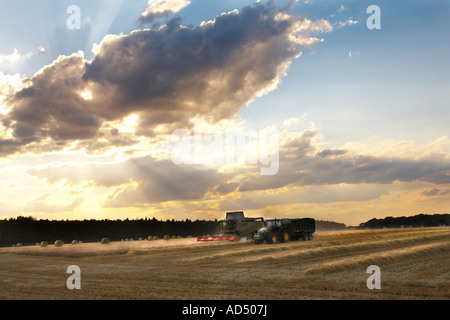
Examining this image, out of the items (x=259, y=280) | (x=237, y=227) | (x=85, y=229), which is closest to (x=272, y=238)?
(x=237, y=227)

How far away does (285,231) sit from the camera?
47.1 meters

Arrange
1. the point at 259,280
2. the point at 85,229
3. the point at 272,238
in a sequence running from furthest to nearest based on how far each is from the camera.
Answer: the point at 85,229 < the point at 272,238 < the point at 259,280

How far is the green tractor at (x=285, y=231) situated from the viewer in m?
44.2

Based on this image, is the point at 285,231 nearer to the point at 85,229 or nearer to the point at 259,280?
the point at 259,280

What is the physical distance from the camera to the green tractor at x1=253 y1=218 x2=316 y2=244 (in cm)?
4416

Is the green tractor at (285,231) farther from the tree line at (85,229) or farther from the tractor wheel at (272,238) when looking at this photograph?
the tree line at (85,229)

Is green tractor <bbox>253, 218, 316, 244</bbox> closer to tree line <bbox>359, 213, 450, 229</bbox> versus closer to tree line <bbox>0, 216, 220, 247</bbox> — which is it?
tree line <bbox>0, 216, 220, 247</bbox>

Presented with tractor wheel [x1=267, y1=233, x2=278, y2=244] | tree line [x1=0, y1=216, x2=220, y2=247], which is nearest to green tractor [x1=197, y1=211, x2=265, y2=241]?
tractor wheel [x1=267, y1=233, x2=278, y2=244]

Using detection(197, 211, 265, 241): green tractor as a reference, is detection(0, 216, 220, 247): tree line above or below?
below

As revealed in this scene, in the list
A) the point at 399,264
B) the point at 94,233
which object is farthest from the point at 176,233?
the point at 399,264

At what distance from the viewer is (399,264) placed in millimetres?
24969

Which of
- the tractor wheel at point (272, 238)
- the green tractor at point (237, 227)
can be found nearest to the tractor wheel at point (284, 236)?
the tractor wheel at point (272, 238)
